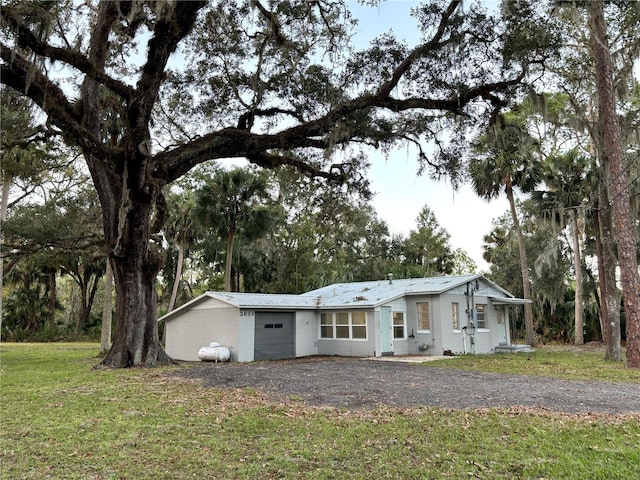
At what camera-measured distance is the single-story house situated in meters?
16.7

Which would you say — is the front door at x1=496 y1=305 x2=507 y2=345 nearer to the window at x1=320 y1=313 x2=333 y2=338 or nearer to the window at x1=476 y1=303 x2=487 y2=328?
Result: the window at x1=476 y1=303 x2=487 y2=328

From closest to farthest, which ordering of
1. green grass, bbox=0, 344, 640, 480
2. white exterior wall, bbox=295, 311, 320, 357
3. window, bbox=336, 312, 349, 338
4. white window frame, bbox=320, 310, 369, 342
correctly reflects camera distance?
green grass, bbox=0, 344, 640, 480 < white window frame, bbox=320, 310, 369, 342 < window, bbox=336, 312, 349, 338 < white exterior wall, bbox=295, 311, 320, 357

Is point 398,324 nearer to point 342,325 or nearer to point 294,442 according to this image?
point 342,325

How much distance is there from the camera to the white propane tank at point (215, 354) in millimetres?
15617

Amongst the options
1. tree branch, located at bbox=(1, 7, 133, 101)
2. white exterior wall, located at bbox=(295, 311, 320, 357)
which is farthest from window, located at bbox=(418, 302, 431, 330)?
tree branch, located at bbox=(1, 7, 133, 101)

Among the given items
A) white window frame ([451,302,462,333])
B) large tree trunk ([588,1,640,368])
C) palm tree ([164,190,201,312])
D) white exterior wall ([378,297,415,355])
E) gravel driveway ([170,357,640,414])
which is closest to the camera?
gravel driveway ([170,357,640,414])

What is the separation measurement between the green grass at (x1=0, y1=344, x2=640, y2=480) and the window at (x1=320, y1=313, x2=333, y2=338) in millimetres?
11191

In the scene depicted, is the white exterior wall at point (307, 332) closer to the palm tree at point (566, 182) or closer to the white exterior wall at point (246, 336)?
the white exterior wall at point (246, 336)

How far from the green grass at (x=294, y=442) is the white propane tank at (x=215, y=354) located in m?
8.05

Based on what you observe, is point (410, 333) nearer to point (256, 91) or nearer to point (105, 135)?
point (256, 91)

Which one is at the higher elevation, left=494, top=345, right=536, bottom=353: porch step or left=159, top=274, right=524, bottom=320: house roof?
left=159, top=274, right=524, bottom=320: house roof

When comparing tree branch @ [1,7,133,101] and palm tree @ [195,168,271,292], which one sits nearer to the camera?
tree branch @ [1,7,133,101]

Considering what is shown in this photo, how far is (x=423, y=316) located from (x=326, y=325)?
12.9 feet

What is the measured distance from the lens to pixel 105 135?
→ 1419cm
